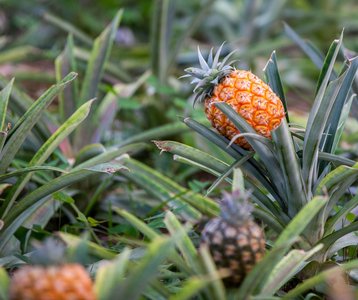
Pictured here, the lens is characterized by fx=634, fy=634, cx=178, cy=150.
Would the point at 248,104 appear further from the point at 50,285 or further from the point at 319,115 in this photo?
the point at 50,285

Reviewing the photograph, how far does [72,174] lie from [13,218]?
25cm

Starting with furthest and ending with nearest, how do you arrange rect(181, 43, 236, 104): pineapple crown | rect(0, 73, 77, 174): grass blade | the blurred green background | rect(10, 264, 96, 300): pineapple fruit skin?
the blurred green background < rect(0, 73, 77, 174): grass blade < rect(181, 43, 236, 104): pineapple crown < rect(10, 264, 96, 300): pineapple fruit skin

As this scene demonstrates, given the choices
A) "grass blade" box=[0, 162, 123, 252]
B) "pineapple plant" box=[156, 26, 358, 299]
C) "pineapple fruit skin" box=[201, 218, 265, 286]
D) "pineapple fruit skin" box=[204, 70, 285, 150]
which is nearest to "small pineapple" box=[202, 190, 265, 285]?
"pineapple fruit skin" box=[201, 218, 265, 286]

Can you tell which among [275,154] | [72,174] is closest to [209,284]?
[275,154]

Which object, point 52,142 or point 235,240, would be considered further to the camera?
point 52,142

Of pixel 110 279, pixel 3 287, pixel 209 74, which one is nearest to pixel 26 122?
pixel 209 74

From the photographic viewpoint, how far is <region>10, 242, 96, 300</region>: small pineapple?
1.08 metres

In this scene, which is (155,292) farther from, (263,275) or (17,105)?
(17,105)

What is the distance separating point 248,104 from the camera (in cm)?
165

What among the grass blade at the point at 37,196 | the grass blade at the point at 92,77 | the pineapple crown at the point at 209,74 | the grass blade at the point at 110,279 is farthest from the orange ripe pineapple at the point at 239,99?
the grass blade at the point at 92,77

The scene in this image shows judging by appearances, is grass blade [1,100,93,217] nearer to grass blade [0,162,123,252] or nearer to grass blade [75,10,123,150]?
grass blade [0,162,123,252]

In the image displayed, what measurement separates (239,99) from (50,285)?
0.77 meters

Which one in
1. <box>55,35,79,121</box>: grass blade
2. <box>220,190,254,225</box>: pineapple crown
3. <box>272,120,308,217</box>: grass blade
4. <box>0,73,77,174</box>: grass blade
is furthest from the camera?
<box>55,35,79,121</box>: grass blade

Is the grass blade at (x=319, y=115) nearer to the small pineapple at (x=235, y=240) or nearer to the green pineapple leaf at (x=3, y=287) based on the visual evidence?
→ the small pineapple at (x=235, y=240)
